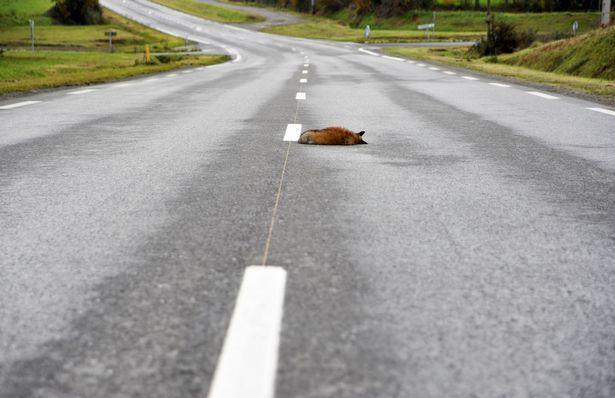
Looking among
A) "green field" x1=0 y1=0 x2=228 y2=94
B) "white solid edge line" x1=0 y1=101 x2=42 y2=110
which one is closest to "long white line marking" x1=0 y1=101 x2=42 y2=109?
"white solid edge line" x1=0 y1=101 x2=42 y2=110

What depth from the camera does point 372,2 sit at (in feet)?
270

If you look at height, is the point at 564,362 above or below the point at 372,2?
below

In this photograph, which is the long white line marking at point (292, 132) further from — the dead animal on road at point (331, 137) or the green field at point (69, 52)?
the green field at point (69, 52)

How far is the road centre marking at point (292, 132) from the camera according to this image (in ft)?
23.9

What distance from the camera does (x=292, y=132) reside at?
7773mm

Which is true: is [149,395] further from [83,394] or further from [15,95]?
[15,95]

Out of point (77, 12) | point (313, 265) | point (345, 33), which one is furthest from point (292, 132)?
point (345, 33)

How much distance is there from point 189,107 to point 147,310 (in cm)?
865

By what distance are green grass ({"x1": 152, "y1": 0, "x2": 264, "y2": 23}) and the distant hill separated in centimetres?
6605

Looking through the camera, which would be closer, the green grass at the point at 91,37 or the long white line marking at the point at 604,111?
the long white line marking at the point at 604,111

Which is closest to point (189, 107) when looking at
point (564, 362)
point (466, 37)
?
point (564, 362)

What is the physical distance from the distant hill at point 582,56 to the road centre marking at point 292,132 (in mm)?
12038

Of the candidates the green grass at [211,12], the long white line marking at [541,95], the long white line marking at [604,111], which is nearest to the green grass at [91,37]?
the green grass at [211,12]

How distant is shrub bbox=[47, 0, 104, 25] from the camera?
6331 cm
